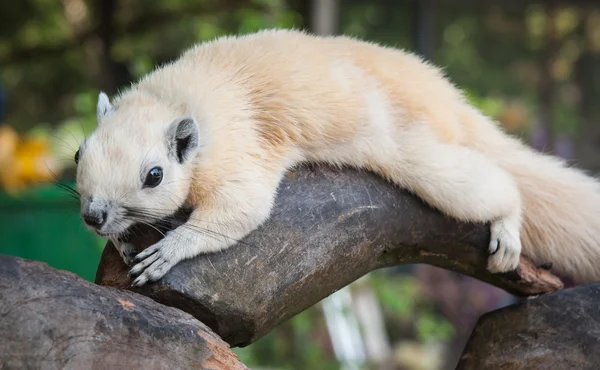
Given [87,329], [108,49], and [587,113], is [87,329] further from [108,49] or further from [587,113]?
[108,49]

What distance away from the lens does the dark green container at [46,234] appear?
457cm

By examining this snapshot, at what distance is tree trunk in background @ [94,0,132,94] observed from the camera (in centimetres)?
647

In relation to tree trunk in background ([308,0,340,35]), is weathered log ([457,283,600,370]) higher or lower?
lower

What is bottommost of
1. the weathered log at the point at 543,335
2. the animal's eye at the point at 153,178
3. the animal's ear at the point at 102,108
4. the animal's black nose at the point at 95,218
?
the weathered log at the point at 543,335

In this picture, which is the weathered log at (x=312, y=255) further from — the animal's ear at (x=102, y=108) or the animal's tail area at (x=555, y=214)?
the animal's ear at (x=102, y=108)

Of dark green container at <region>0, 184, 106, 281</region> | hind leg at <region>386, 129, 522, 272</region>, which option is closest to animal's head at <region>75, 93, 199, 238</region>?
hind leg at <region>386, 129, 522, 272</region>

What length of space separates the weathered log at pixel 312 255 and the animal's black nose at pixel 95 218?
0.56 feet

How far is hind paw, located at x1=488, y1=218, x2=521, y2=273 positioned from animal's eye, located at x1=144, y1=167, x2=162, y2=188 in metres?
1.08

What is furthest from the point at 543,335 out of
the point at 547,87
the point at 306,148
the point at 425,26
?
the point at 547,87

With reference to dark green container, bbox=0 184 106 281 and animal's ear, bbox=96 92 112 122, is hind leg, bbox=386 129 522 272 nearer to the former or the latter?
animal's ear, bbox=96 92 112 122

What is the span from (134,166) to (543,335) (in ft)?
4.38

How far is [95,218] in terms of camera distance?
2.07 m

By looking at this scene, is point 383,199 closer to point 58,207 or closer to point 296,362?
point 58,207

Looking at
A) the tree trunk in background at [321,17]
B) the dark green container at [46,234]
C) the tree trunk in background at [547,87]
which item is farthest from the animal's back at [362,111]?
the tree trunk in background at [547,87]
